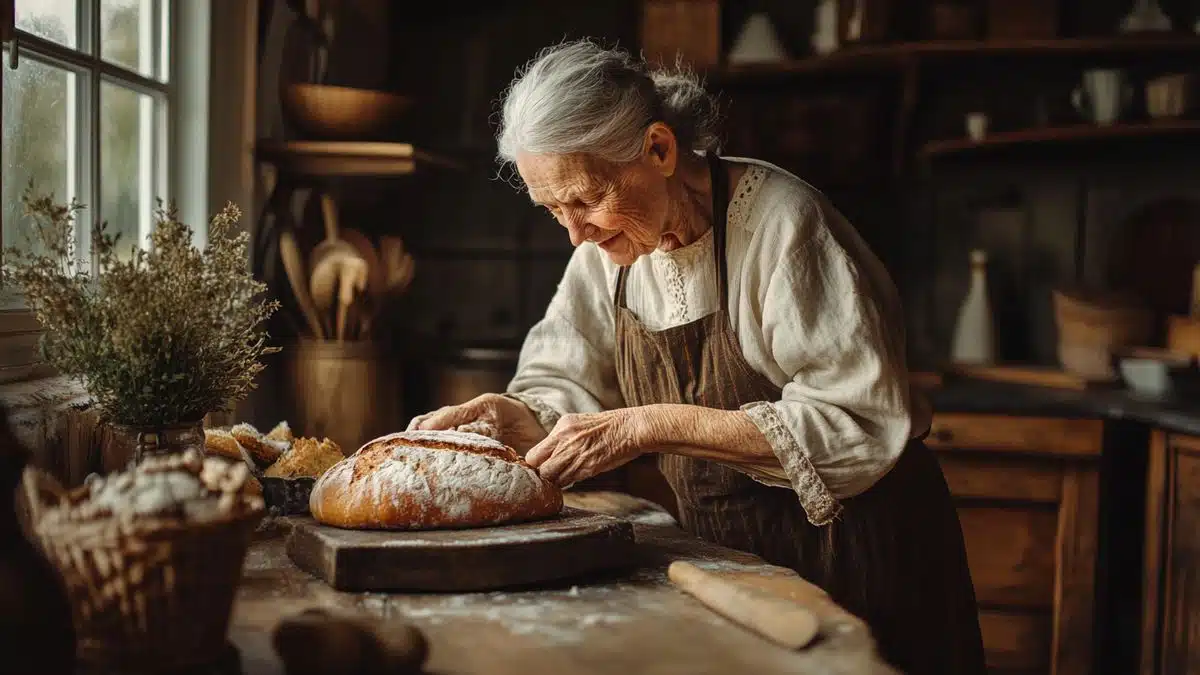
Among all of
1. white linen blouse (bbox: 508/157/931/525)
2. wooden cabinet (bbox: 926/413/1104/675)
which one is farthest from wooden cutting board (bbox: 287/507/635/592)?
wooden cabinet (bbox: 926/413/1104/675)

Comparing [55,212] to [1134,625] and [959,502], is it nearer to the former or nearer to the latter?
[959,502]

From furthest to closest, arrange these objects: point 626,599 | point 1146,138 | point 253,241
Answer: point 1146,138 → point 253,241 → point 626,599

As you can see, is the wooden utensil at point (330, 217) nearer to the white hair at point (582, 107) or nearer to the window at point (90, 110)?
the window at point (90, 110)

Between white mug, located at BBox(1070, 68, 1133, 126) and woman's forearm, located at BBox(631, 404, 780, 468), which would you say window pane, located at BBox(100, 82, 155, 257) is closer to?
woman's forearm, located at BBox(631, 404, 780, 468)

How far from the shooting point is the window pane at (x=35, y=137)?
1979 millimetres

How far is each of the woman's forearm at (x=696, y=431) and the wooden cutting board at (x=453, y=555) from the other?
0.22m

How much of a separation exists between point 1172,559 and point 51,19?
2862mm

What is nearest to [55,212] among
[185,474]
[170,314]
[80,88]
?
[170,314]

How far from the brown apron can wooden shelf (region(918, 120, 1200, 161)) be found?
69.6 inches

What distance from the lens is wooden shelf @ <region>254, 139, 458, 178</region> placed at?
3064mm

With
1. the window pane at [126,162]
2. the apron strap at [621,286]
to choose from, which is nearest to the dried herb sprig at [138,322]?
the apron strap at [621,286]

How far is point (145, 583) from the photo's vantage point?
1042 millimetres

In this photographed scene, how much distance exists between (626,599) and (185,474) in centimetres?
55

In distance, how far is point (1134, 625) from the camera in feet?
10.4
